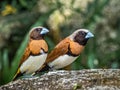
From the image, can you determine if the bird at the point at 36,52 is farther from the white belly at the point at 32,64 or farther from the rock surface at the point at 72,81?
the rock surface at the point at 72,81

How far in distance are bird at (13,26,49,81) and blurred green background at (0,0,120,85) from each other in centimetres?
314

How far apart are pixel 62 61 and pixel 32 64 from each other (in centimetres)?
27

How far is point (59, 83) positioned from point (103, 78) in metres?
0.36

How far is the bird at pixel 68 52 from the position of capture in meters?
5.23

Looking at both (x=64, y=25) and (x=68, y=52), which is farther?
(x=64, y=25)

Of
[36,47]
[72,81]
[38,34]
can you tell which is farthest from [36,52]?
[72,81]

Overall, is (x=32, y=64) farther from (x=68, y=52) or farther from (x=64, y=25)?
(x=64, y=25)

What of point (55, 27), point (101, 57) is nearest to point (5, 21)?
point (55, 27)

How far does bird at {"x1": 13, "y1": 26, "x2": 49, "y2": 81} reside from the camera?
509 cm

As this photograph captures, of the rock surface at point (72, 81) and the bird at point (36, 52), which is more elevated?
the bird at point (36, 52)

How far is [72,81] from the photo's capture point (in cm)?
500

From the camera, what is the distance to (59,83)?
4992 mm

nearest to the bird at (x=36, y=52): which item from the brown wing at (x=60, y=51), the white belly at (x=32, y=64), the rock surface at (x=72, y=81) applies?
the white belly at (x=32, y=64)

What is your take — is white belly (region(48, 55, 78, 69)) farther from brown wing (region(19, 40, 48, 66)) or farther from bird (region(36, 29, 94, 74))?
brown wing (region(19, 40, 48, 66))
